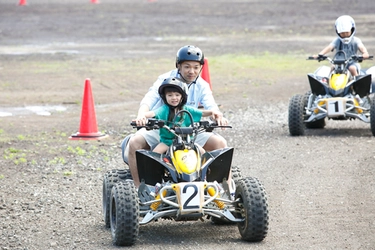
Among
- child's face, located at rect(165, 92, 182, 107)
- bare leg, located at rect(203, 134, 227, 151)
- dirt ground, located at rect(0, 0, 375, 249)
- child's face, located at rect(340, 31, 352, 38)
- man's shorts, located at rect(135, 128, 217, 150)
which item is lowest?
dirt ground, located at rect(0, 0, 375, 249)

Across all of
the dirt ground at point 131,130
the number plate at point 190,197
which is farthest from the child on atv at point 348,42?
the number plate at point 190,197

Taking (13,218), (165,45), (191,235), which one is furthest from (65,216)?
(165,45)

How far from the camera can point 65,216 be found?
923 centimetres

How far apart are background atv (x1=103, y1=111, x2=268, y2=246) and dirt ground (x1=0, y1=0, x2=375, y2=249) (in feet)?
0.80

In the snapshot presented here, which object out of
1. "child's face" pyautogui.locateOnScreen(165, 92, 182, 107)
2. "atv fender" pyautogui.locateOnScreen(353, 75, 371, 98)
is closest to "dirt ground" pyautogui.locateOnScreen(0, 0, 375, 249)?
"atv fender" pyautogui.locateOnScreen(353, 75, 371, 98)

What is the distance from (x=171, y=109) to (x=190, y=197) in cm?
111

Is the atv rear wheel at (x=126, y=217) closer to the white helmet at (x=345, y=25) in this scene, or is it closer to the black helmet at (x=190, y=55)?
the black helmet at (x=190, y=55)

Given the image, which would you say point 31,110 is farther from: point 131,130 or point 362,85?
point 362,85

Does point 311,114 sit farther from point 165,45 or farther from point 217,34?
point 217,34

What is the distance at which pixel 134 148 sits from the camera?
338 inches

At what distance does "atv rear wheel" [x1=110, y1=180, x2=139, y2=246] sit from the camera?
7.70 meters

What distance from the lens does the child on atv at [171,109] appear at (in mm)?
8359

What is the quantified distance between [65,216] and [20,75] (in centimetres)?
1398

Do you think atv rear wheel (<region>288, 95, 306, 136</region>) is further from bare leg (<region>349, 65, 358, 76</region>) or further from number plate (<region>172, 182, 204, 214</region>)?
number plate (<region>172, 182, 204, 214</region>)
